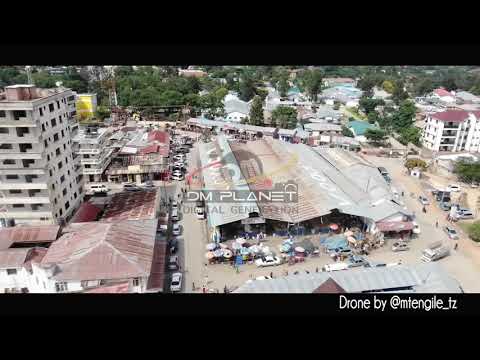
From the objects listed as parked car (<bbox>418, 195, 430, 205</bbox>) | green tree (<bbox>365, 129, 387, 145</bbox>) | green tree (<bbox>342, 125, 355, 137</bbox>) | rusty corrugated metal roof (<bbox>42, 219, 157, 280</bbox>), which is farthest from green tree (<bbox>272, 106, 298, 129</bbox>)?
rusty corrugated metal roof (<bbox>42, 219, 157, 280</bbox>)

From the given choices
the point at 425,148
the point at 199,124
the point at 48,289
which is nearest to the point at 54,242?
the point at 48,289

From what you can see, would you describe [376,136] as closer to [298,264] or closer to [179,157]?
[179,157]

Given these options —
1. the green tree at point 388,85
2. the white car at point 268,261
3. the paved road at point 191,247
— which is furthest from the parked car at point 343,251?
the green tree at point 388,85

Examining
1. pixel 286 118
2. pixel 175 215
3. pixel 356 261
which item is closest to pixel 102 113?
pixel 286 118

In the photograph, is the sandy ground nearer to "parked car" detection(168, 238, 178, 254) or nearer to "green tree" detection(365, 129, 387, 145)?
"parked car" detection(168, 238, 178, 254)

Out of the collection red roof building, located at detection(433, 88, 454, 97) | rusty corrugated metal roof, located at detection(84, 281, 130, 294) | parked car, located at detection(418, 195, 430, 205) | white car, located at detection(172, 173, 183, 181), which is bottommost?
white car, located at detection(172, 173, 183, 181)

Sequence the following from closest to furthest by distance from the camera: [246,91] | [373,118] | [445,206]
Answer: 1. [445,206]
2. [373,118]
3. [246,91]
